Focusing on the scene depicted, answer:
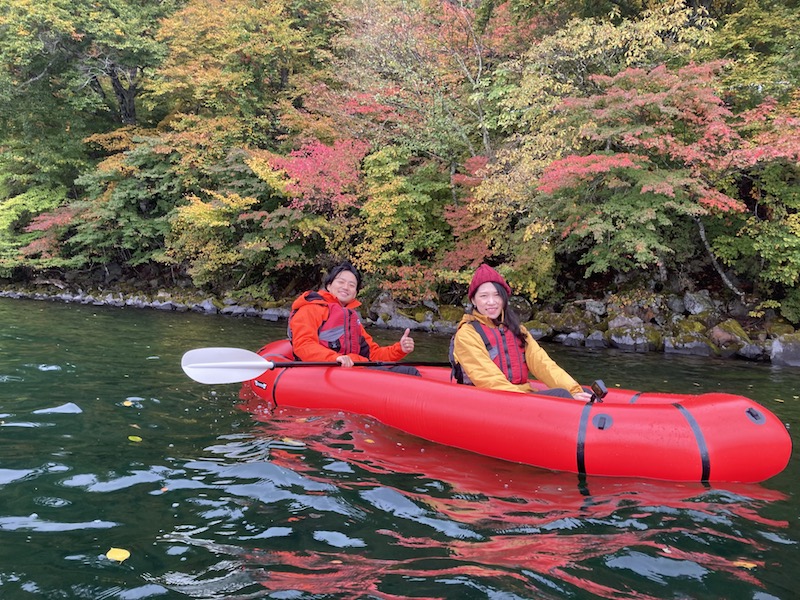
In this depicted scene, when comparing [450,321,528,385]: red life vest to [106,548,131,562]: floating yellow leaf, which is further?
[450,321,528,385]: red life vest

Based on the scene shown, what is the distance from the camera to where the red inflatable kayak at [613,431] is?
2.96m

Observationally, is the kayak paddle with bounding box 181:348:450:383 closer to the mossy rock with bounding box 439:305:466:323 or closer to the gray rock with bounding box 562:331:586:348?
the gray rock with bounding box 562:331:586:348

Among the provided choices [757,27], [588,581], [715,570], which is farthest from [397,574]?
[757,27]

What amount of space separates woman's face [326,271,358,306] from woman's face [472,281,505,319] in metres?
1.41

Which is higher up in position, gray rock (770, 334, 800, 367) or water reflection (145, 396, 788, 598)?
gray rock (770, 334, 800, 367)

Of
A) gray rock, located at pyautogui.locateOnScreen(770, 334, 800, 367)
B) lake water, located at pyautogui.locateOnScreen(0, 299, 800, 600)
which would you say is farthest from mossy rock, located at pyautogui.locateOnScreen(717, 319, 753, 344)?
lake water, located at pyautogui.locateOnScreen(0, 299, 800, 600)

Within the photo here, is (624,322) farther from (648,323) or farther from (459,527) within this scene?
(459,527)

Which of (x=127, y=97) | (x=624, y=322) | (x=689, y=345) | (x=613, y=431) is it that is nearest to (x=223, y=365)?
(x=613, y=431)

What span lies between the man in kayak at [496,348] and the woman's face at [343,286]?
1269mm

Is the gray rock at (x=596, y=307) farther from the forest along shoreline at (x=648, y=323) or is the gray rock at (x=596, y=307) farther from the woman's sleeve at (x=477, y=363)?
the woman's sleeve at (x=477, y=363)

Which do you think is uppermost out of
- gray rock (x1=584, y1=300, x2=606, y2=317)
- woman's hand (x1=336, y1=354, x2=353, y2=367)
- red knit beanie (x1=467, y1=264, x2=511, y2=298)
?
red knit beanie (x1=467, y1=264, x2=511, y2=298)

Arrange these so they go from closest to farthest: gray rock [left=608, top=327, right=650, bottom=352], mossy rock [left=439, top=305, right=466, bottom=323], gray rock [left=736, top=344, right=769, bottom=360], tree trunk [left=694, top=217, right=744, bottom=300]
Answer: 1. gray rock [left=736, top=344, right=769, bottom=360]
2. gray rock [left=608, top=327, right=650, bottom=352]
3. tree trunk [left=694, top=217, right=744, bottom=300]
4. mossy rock [left=439, top=305, right=466, bottom=323]

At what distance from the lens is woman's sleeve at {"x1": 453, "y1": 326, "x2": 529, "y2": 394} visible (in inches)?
145

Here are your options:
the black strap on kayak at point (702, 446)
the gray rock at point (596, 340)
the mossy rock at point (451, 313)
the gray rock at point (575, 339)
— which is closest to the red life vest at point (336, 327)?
the black strap on kayak at point (702, 446)
